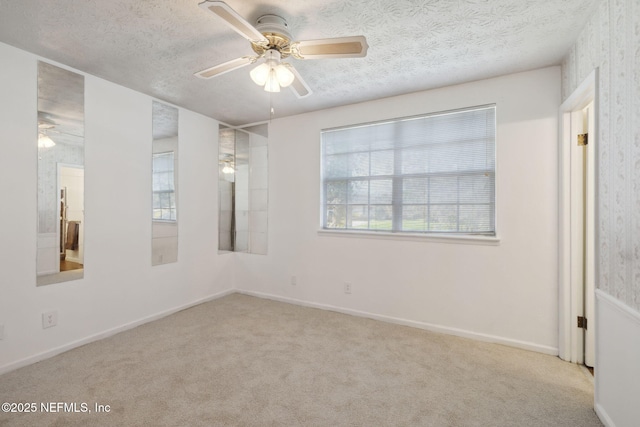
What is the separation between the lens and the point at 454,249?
2930 millimetres

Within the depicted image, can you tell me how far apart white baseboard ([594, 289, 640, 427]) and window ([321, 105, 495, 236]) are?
1217mm

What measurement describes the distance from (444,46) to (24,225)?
368cm

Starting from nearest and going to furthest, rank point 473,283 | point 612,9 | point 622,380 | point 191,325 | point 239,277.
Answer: point 622,380 < point 612,9 < point 473,283 < point 191,325 < point 239,277

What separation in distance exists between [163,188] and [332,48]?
8.77 feet

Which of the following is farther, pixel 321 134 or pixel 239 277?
pixel 239 277

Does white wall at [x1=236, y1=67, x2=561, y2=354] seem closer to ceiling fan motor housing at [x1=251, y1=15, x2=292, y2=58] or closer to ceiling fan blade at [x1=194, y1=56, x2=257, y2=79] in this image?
ceiling fan motor housing at [x1=251, y1=15, x2=292, y2=58]

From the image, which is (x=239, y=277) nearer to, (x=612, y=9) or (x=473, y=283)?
(x=473, y=283)

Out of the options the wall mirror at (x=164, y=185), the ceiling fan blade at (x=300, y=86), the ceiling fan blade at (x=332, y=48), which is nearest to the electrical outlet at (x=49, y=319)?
the wall mirror at (x=164, y=185)

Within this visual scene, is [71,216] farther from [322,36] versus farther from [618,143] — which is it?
[618,143]

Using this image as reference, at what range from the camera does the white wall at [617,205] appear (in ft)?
4.71

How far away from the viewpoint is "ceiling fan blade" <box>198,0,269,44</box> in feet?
4.33

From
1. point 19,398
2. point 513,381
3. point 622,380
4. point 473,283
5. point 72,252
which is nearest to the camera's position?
point 622,380

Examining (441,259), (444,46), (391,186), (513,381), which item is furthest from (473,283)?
(444,46)

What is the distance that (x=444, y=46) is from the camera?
7.30 feet
